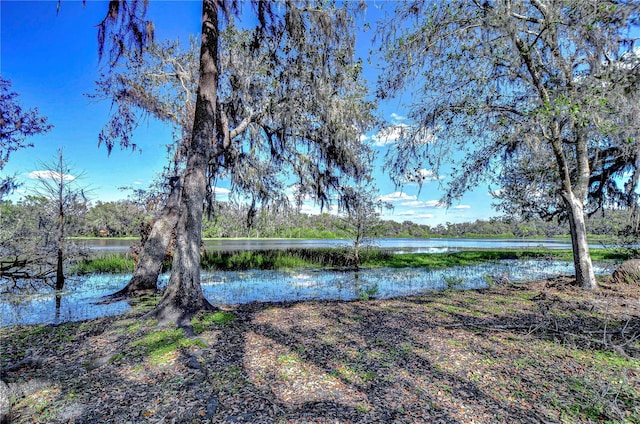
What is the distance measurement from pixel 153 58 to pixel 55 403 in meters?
11.1

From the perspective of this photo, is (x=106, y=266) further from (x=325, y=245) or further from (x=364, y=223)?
(x=325, y=245)

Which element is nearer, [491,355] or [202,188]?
[491,355]

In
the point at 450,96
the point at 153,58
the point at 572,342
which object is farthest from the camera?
the point at 153,58

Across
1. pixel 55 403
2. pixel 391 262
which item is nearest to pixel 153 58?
pixel 55 403

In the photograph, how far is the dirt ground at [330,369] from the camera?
2832 millimetres

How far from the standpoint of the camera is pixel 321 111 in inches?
338

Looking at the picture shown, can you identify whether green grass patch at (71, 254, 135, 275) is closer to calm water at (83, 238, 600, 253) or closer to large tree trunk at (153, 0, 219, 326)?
calm water at (83, 238, 600, 253)

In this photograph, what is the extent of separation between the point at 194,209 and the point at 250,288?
19.5ft

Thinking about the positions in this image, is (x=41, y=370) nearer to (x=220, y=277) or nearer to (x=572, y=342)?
(x=572, y=342)

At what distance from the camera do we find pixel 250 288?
11.3 meters

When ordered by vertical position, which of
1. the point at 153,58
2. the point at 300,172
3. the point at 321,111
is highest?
the point at 153,58

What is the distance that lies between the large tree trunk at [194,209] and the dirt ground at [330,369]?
0.45m

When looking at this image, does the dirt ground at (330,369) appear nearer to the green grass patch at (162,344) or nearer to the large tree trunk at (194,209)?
the green grass patch at (162,344)

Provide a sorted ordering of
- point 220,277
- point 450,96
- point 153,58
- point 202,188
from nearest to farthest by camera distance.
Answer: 1. point 202,188
2. point 450,96
3. point 153,58
4. point 220,277
